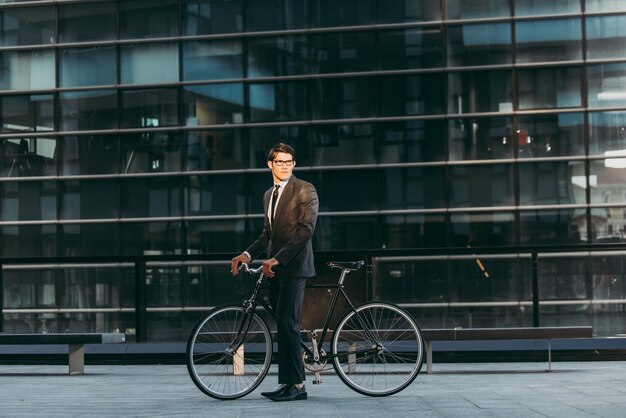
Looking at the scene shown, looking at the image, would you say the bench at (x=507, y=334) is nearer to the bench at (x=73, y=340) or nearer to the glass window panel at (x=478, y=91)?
the bench at (x=73, y=340)

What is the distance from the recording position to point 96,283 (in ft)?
64.9

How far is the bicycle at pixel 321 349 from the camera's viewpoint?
8.24 metres

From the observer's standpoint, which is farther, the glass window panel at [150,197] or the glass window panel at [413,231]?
the glass window panel at [150,197]

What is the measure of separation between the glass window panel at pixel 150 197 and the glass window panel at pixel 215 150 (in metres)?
0.55

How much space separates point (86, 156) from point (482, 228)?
755cm

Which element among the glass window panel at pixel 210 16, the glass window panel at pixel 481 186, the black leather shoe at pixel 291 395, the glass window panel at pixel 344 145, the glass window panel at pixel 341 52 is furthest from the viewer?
the glass window panel at pixel 210 16

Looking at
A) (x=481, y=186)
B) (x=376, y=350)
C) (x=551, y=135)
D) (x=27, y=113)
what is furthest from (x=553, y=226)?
(x=376, y=350)

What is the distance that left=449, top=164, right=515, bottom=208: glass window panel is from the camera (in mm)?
20516

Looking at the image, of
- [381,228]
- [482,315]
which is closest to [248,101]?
[381,228]

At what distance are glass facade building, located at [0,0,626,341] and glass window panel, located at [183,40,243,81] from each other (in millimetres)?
42

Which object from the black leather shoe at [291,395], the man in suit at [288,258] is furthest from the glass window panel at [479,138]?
the black leather shoe at [291,395]

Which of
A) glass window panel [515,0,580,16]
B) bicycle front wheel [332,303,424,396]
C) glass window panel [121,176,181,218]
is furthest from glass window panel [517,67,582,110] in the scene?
bicycle front wheel [332,303,424,396]

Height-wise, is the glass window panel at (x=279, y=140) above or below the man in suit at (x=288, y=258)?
above

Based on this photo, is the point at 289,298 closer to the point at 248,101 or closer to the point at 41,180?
the point at 248,101
